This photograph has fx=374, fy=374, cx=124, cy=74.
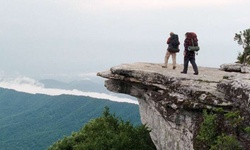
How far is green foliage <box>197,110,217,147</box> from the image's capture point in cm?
1962

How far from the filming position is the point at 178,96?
2225 centimetres

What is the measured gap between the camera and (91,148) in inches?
1096

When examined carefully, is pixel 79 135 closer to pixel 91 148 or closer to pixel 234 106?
pixel 91 148

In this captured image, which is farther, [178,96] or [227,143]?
[178,96]

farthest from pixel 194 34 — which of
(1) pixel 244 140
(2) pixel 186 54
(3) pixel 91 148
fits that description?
(3) pixel 91 148

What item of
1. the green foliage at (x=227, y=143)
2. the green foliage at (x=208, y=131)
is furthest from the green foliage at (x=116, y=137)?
the green foliage at (x=227, y=143)

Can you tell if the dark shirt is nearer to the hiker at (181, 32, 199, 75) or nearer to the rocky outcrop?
the hiker at (181, 32, 199, 75)

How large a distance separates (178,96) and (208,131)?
10.7 ft

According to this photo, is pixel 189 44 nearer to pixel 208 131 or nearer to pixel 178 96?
pixel 178 96

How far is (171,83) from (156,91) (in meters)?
1.80

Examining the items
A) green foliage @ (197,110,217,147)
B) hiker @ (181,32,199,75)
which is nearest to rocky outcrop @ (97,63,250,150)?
green foliage @ (197,110,217,147)

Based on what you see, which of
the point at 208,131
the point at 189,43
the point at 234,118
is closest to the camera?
the point at 234,118

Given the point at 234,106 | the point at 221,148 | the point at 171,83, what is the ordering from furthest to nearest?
the point at 171,83 < the point at 234,106 < the point at 221,148

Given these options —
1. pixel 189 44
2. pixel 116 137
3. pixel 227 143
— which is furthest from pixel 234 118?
pixel 116 137
